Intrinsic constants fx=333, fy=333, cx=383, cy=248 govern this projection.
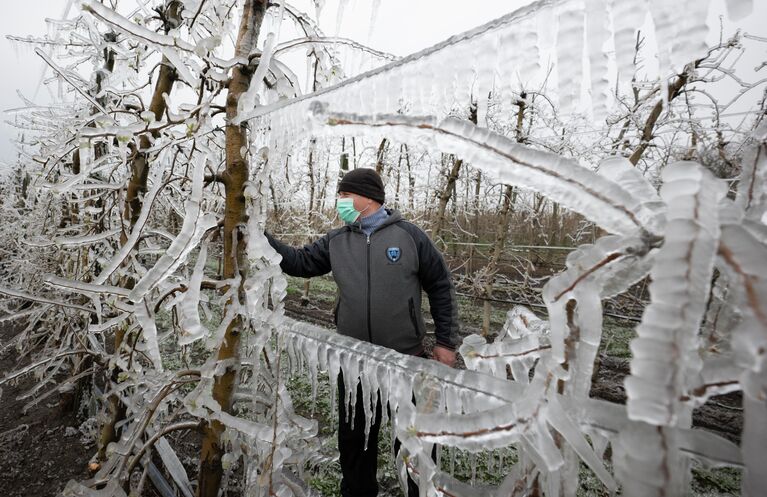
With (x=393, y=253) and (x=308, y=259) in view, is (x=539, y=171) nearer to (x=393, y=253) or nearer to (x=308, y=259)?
(x=393, y=253)

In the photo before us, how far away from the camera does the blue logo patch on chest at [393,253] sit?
2260 mm

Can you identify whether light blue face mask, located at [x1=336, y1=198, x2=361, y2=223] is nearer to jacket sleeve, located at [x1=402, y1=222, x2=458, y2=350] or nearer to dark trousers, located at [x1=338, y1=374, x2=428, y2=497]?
jacket sleeve, located at [x1=402, y1=222, x2=458, y2=350]

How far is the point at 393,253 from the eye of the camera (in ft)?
7.43

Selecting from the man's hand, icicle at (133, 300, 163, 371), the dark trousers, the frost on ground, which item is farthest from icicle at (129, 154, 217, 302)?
the man's hand

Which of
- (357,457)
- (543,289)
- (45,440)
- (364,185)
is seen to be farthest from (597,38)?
(45,440)

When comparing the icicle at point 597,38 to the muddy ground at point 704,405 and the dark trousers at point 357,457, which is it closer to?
the dark trousers at point 357,457

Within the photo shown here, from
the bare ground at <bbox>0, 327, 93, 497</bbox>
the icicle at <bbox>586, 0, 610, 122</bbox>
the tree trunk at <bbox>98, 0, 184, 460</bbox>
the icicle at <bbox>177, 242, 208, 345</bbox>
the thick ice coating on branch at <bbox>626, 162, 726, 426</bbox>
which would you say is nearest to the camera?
the thick ice coating on branch at <bbox>626, 162, 726, 426</bbox>

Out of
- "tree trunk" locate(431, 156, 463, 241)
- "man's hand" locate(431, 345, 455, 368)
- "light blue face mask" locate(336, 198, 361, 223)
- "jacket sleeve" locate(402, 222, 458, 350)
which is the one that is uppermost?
"tree trunk" locate(431, 156, 463, 241)

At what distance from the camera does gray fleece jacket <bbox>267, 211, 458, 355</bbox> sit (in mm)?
2254

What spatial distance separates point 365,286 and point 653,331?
1.95m

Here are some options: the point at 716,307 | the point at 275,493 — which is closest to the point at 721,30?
the point at 716,307

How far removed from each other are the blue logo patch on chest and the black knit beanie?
40cm

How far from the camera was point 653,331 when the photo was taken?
0.38 meters

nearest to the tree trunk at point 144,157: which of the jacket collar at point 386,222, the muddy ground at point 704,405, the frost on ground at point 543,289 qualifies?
the frost on ground at point 543,289
